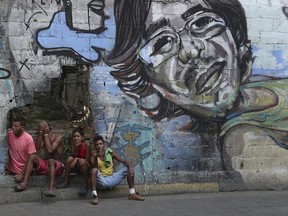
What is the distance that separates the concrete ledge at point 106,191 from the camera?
6.54 metres

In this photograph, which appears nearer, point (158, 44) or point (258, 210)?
point (258, 210)

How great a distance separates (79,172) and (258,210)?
262 centimetres

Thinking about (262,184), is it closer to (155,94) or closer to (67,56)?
(155,94)

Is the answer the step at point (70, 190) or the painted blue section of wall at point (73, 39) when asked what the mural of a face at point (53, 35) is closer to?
the painted blue section of wall at point (73, 39)

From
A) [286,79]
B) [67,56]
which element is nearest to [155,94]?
[67,56]

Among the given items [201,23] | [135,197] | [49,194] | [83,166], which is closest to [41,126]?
[83,166]

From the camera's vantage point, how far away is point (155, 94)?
753cm

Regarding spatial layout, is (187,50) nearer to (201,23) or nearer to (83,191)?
(201,23)

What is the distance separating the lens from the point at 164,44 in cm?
758

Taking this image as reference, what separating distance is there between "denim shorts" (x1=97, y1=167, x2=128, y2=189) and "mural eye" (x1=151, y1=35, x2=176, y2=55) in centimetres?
198

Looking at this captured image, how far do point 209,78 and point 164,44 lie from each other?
0.95 meters

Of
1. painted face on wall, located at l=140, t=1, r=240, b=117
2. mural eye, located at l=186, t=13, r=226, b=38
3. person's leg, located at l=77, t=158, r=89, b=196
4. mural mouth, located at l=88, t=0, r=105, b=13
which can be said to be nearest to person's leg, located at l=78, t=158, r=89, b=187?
person's leg, located at l=77, t=158, r=89, b=196

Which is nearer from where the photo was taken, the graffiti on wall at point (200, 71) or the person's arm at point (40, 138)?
the person's arm at point (40, 138)

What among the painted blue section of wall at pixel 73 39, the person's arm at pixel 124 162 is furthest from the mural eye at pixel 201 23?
the person's arm at pixel 124 162
